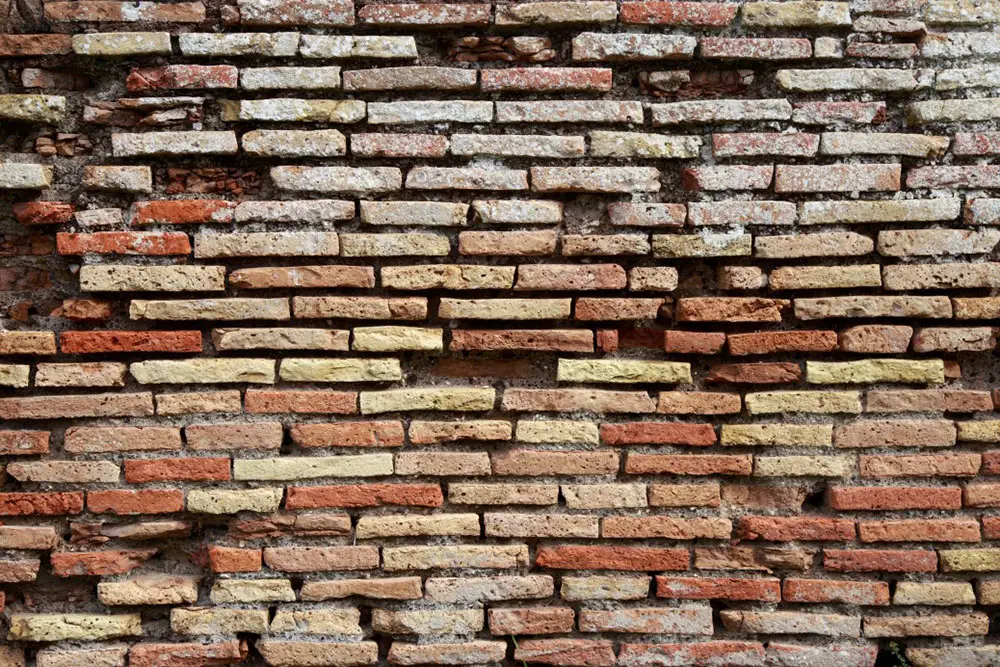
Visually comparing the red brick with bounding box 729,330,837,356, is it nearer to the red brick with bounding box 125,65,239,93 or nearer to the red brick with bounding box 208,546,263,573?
the red brick with bounding box 208,546,263,573

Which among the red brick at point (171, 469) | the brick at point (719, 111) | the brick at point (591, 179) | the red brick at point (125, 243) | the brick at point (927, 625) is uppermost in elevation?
the brick at point (719, 111)

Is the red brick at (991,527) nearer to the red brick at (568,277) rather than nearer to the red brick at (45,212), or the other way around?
the red brick at (568,277)

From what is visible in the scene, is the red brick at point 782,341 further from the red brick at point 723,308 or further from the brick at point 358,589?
the brick at point 358,589

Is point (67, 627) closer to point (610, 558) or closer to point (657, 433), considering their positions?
point (610, 558)

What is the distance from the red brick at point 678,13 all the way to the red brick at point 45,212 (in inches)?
72.8

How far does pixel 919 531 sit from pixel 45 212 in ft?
9.62

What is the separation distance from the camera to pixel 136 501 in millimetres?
2285

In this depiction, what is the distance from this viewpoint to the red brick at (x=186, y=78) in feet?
7.45

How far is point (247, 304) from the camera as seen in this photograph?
228 cm

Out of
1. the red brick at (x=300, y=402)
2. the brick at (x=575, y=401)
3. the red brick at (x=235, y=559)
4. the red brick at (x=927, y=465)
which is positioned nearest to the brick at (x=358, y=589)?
the red brick at (x=235, y=559)

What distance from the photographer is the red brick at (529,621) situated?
2322 millimetres

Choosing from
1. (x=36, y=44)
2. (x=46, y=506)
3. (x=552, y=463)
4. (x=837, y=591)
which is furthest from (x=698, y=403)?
(x=36, y=44)

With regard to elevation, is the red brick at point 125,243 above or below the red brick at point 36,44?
below

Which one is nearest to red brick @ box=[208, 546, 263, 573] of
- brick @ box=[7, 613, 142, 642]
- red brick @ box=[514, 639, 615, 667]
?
brick @ box=[7, 613, 142, 642]
